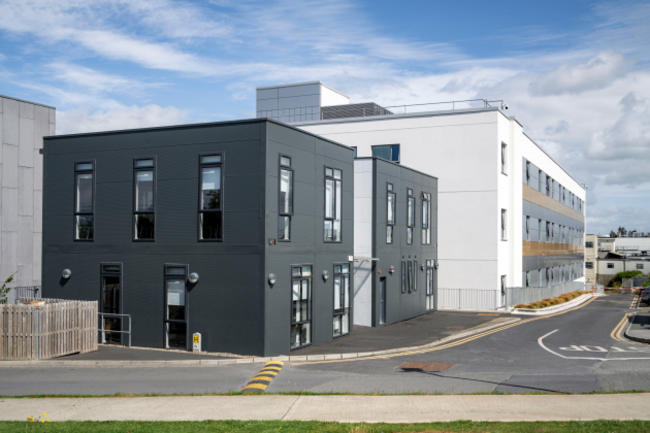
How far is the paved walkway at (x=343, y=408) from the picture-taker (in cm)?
1121

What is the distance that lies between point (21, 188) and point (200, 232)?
15.0m

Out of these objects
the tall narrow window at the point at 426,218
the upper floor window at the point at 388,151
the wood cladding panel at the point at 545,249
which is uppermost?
the upper floor window at the point at 388,151

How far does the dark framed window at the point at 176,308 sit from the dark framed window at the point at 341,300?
5966 millimetres

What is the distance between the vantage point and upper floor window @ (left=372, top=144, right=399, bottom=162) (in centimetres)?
3984

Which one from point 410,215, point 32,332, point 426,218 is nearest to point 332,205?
point 410,215

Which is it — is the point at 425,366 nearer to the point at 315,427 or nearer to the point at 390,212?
the point at 315,427

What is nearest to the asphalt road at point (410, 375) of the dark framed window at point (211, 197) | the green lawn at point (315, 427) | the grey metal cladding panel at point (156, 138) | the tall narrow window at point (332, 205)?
the green lawn at point (315, 427)

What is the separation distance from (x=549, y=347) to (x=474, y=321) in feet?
26.9

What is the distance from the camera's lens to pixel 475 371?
16.9 metres

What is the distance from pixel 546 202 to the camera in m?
53.0

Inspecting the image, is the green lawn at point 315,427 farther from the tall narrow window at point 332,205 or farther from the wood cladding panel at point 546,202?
the wood cladding panel at point 546,202

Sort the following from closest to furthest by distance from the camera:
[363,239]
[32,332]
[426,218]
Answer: [32,332] < [363,239] < [426,218]

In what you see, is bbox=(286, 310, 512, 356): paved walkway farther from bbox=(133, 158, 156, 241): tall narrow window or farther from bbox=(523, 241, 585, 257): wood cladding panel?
bbox=(523, 241, 585, 257): wood cladding panel

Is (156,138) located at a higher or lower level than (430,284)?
higher
